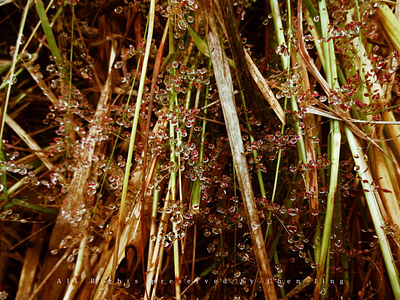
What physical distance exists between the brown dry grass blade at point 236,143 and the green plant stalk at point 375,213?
24cm

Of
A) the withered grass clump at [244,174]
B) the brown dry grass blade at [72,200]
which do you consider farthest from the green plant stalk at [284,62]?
the brown dry grass blade at [72,200]

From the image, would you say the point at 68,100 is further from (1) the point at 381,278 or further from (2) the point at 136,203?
(1) the point at 381,278

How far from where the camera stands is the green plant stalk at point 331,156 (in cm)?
54

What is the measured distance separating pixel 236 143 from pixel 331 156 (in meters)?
0.21

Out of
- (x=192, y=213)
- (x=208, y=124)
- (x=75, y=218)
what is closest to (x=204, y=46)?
(x=208, y=124)

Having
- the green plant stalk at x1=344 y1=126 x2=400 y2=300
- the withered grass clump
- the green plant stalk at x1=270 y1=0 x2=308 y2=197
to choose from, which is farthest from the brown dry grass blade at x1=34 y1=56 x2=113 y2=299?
the green plant stalk at x1=344 y1=126 x2=400 y2=300

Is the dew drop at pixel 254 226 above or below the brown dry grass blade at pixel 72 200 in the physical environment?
below

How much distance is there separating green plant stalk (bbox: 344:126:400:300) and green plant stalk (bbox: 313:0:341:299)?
0.11ft

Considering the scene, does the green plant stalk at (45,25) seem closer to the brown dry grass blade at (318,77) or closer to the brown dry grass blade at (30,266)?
the brown dry grass blade at (30,266)

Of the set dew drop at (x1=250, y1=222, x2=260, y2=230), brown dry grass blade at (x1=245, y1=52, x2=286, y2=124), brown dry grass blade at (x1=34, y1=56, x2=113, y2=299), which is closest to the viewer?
dew drop at (x1=250, y1=222, x2=260, y2=230)

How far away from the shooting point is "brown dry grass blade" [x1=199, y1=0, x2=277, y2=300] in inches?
20.1

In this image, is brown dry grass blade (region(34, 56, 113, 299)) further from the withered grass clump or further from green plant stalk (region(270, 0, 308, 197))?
green plant stalk (region(270, 0, 308, 197))

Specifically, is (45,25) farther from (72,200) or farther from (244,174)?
(244,174)

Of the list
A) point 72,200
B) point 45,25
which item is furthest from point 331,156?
point 45,25
